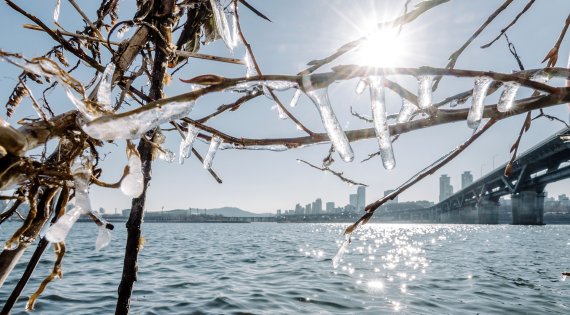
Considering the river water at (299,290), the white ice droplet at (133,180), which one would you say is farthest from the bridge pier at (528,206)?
the white ice droplet at (133,180)

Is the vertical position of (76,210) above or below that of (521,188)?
below

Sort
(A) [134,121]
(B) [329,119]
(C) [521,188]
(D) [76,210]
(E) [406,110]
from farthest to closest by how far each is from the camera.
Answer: (C) [521,188], (E) [406,110], (D) [76,210], (B) [329,119], (A) [134,121]

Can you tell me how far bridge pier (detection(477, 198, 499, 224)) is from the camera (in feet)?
293

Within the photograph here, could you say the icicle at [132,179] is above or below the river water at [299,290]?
above

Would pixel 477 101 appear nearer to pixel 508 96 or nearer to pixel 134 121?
pixel 508 96

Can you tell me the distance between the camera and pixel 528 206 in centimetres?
7494

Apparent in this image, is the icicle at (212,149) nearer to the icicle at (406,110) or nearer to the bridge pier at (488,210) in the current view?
the icicle at (406,110)

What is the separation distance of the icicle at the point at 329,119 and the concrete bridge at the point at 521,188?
44457 millimetres

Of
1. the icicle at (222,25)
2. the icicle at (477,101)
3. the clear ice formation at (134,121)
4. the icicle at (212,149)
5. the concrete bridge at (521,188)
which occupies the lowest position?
the clear ice formation at (134,121)

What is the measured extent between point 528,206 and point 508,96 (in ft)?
298

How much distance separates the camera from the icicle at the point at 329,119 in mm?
590

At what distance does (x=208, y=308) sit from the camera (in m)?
9.39

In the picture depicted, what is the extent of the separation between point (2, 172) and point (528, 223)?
9616cm

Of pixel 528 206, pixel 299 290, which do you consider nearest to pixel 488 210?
pixel 528 206
